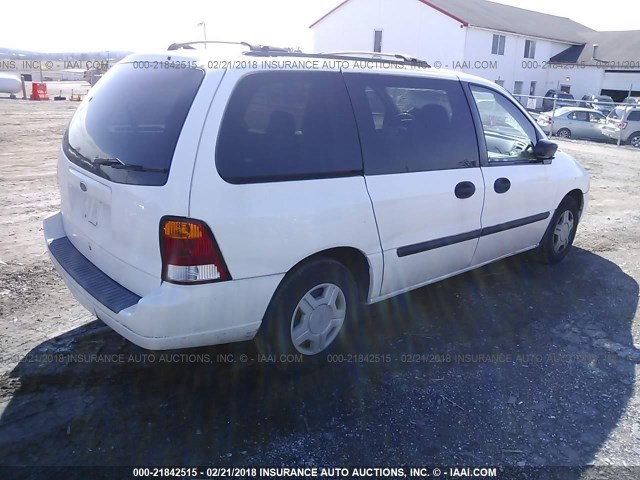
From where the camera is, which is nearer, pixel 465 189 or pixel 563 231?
pixel 465 189

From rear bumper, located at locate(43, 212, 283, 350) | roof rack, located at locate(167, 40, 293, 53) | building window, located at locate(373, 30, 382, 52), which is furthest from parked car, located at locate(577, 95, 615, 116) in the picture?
rear bumper, located at locate(43, 212, 283, 350)

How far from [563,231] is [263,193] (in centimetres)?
376

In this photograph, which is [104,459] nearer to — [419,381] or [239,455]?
[239,455]

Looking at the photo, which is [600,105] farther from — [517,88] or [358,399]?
[358,399]

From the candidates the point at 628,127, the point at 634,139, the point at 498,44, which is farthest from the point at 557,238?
the point at 498,44

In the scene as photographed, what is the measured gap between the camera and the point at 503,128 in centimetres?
457

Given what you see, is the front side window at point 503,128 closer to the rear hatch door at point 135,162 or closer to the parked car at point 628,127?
the rear hatch door at point 135,162

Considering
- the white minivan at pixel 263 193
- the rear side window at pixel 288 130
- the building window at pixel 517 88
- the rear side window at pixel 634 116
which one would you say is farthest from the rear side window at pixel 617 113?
the building window at pixel 517 88

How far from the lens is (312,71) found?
3098 millimetres

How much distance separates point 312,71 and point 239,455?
2173 mm

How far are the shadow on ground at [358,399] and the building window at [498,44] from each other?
1479 inches

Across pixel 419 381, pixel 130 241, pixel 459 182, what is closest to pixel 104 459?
pixel 130 241

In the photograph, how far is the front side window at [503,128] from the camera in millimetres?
4176

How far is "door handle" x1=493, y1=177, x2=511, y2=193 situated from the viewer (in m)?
4.09
